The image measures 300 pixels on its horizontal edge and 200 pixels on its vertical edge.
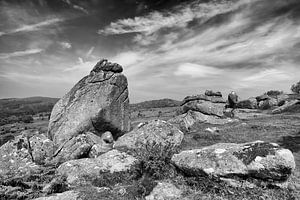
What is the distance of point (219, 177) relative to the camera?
9.78m

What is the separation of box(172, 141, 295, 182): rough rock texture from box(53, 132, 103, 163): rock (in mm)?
8487

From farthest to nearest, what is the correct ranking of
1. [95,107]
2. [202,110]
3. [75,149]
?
[202,110] → [95,107] → [75,149]

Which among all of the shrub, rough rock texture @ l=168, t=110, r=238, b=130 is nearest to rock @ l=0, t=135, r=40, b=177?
the shrub

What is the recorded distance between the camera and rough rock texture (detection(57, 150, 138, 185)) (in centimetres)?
1214

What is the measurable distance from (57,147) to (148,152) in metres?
10.6

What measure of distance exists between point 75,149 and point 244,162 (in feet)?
40.9

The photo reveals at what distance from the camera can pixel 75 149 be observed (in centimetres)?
1712

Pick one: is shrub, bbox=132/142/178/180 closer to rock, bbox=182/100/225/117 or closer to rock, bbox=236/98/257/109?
rock, bbox=182/100/225/117

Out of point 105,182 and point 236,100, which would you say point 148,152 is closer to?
point 105,182

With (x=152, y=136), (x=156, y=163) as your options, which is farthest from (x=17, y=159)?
(x=156, y=163)

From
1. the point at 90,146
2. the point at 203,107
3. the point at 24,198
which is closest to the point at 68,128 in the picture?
the point at 90,146

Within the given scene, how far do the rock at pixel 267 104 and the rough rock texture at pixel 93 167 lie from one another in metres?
53.4

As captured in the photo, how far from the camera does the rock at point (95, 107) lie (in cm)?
2095

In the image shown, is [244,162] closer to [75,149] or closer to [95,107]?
[75,149]
